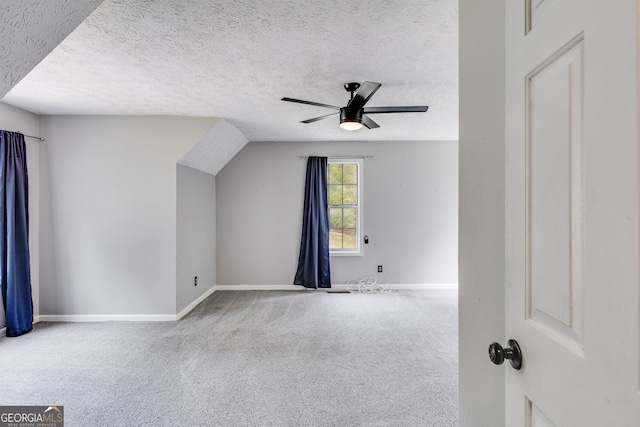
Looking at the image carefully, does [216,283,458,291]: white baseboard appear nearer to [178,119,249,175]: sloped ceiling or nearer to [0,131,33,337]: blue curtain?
[178,119,249,175]: sloped ceiling

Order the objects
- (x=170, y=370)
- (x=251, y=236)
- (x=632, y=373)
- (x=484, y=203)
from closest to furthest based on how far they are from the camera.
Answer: (x=632, y=373) < (x=484, y=203) < (x=170, y=370) < (x=251, y=236)

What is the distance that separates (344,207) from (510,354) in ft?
15.0

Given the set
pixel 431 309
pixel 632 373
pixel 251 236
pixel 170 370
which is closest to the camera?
pixel 632 373

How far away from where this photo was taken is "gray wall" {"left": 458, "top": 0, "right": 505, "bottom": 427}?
1.03m

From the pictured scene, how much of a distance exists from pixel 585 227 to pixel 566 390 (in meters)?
0.31

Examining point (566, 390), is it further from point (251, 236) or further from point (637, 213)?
point (251, 236)

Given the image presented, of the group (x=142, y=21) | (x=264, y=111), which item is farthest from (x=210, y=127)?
(x=142, y=21)

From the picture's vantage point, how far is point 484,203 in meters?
1.11

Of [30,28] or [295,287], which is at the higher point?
[30,28]

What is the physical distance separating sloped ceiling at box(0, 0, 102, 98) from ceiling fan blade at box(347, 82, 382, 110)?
158cm

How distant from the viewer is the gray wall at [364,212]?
517cm

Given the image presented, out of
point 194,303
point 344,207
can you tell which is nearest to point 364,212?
point 344,207

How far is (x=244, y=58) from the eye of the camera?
2348 millimetres

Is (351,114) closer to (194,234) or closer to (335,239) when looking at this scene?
(194,234)
